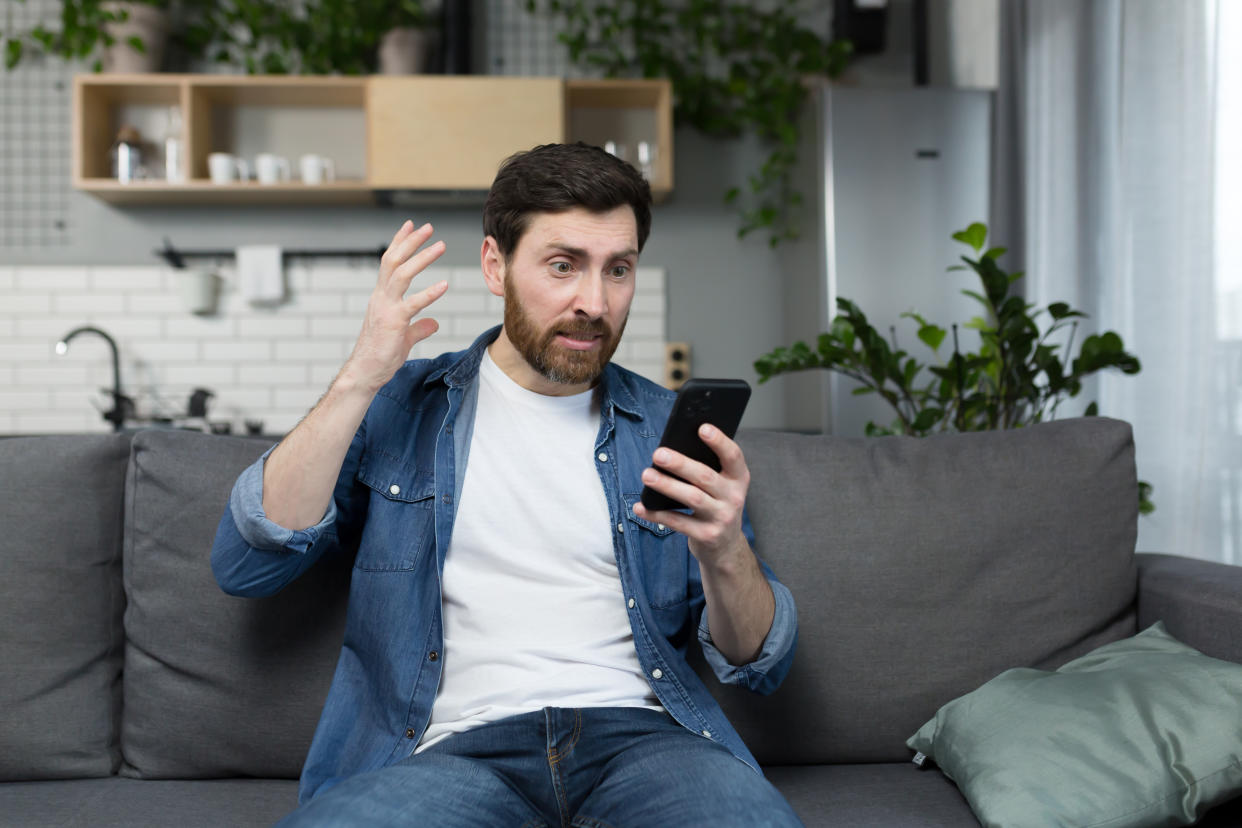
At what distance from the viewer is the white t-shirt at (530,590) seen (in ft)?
3.94

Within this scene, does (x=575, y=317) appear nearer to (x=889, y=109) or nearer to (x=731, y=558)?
(x=731, y=558)

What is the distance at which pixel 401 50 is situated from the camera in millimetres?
3713

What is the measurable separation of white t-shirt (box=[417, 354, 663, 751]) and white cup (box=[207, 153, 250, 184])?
2.71m

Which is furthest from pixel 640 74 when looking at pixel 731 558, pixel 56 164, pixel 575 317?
pixel 731 558

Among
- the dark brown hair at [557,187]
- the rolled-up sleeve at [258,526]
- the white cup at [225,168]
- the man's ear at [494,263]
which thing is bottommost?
the rolled-up sleeve at [258,526]

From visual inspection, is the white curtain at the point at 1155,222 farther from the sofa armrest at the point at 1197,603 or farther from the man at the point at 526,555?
the man at the point at 526,555

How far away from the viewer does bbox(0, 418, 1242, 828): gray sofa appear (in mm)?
1313

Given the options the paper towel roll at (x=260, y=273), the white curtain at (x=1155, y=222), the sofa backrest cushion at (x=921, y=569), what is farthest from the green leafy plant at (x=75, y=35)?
the sofa backrest cushion at (x=921, y=569)

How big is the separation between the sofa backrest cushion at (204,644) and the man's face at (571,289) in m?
0.43

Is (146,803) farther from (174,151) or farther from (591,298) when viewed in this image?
(174,151)

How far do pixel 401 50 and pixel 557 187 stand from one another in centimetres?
275

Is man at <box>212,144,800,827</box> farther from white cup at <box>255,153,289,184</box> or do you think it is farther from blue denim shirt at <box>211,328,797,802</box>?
white cup at <box>255,153,289,184</box>

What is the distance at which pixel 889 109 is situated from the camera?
333 cm

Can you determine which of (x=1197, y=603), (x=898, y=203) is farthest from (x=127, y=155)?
(x=1197, y=603)
